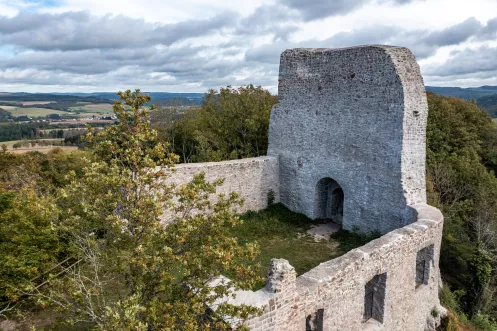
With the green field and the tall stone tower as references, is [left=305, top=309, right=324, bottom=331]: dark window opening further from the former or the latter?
the green field

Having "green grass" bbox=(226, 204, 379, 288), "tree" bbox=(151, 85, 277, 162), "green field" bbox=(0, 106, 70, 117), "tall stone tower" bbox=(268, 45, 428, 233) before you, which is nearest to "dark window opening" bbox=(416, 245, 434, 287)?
"tall stone tower" bbox=(268, 45, 428, 233)

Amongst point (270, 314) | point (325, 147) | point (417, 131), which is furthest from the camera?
point (325, 147)

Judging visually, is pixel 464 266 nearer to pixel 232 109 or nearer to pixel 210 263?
pixel 210 263

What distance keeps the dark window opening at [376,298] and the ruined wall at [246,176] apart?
7.22m

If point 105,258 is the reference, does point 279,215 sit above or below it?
below

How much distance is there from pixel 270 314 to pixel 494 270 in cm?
1393

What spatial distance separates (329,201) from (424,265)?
5.39 m

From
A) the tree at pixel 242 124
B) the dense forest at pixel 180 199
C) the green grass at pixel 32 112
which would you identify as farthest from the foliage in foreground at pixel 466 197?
the green grass at pixel 32 112

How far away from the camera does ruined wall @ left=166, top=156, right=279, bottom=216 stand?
48.5 feet

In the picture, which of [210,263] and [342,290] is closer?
[210,263]

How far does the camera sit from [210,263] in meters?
6.14

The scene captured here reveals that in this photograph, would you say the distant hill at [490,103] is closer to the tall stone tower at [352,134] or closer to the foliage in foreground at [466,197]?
the foliage in foreground at [466,197]

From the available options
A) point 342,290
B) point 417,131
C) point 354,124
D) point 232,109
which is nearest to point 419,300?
point 342,290

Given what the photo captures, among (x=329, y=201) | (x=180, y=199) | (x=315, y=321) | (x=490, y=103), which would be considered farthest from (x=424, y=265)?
(x=490, y=103)
